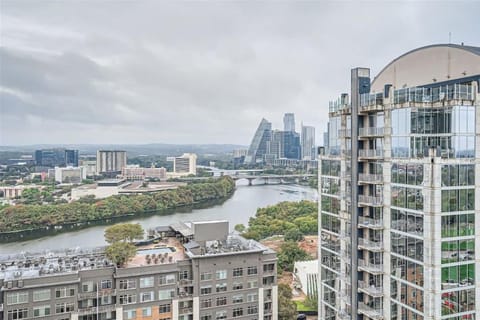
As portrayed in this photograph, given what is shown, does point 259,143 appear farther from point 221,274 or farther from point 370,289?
point 370,289

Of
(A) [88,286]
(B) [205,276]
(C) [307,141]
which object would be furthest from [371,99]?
(C) [307,141]

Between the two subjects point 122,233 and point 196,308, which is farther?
point 122,233


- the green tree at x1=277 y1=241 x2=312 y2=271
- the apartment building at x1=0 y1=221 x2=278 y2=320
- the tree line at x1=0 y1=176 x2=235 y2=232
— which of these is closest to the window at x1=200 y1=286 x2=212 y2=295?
the apartment building at x1=0 y1=221 x2=278 y2=320

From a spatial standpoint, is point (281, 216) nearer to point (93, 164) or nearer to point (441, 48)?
point (441, 48)

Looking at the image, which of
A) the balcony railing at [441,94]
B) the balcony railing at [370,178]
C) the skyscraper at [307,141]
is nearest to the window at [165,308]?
the balcony railing at [370,178]

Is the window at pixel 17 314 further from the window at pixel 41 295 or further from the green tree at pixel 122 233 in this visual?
the green tree at pixel 122 233

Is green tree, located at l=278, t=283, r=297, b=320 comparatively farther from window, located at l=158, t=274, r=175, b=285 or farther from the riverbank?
the riverbank
